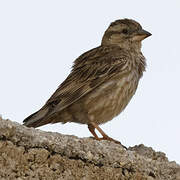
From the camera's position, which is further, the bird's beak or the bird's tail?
the bird's beak

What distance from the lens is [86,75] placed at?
8.05m

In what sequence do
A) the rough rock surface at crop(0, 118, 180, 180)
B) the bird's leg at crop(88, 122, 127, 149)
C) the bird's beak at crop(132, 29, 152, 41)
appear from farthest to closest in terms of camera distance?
the bird's beak at crop(132, 29, 152, 41)
the bird's leg at crop(88, 122, 127, 149)
the rough rock surface at crop(0, 118, 180, 180)

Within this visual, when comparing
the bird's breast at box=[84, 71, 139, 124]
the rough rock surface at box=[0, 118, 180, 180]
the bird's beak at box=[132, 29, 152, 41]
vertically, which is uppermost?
the bird's beak at box=[132, 29, 152, 41]

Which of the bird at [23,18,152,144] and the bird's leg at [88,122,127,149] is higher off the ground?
the bird at [23,18,152,144]

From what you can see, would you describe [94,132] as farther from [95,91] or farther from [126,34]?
[126,34]

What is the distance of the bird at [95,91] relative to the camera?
25.3 feet

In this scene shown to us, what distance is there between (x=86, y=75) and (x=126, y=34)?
135 cm

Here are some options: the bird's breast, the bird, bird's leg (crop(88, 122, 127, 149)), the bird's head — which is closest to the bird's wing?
the bird

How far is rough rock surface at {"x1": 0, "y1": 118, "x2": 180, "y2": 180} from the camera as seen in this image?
173 inches

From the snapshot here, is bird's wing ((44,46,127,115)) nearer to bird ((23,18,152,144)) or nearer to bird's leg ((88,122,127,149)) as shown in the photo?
bird ((23,18,152,144))

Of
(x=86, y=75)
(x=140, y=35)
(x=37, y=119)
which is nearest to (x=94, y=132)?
(x=86, y=75)

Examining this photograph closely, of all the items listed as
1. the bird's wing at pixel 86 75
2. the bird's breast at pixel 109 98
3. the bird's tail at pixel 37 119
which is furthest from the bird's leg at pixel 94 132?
the bird's tail at pixel 37 119

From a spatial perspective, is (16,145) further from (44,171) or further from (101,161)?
(101,161)

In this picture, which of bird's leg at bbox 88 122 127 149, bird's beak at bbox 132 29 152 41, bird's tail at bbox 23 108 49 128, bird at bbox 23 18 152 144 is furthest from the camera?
bird's beak at bbox 132 29 152 41
